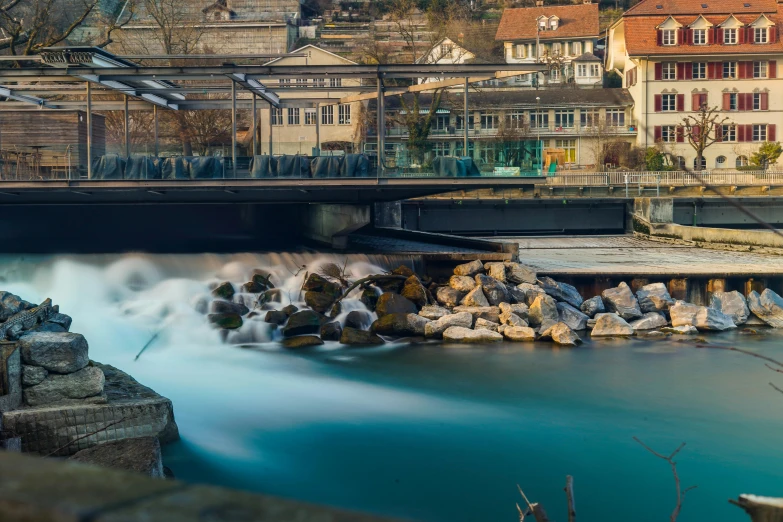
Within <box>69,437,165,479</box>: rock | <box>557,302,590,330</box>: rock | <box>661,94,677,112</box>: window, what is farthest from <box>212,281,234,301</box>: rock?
<box>661,94,677,112</box>: window

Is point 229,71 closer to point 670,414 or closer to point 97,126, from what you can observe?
point 97,126

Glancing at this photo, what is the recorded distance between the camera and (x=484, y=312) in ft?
81.0


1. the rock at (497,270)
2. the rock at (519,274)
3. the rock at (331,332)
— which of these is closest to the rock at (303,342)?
the rock at (331,332)

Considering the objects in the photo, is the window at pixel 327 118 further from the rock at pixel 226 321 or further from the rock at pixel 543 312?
the rock at pixel 543 312

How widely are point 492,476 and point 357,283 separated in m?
13.5

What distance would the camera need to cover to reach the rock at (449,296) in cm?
2575

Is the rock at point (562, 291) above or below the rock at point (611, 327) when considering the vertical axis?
above

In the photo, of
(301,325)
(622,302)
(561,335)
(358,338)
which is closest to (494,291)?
(561,335)

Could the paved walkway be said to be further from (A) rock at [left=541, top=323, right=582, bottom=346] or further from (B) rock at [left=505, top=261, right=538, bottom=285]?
(A) rock at [left=541, top=323, right=582, bottom=346]

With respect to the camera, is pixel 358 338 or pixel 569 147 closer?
pixel 358 338

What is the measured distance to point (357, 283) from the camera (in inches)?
1023

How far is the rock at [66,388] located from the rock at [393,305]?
490 inches

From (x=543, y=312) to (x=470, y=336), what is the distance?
7.84 feet

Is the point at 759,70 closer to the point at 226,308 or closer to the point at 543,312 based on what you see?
the point at 543,312
